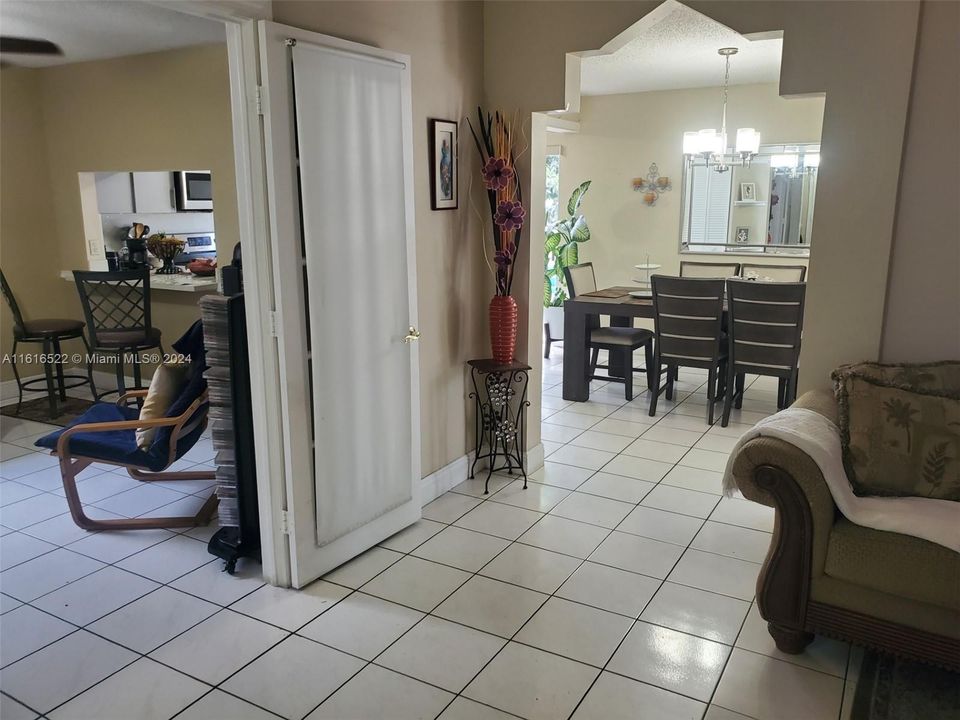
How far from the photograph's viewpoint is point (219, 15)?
230cm

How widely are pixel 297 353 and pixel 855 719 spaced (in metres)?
2.11

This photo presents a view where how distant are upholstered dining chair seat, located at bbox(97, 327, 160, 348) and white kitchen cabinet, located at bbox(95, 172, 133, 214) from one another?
70.8 inches

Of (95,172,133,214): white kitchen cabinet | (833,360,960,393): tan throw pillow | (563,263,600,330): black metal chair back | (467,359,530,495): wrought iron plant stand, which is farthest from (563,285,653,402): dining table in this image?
(95,172,133,214): white kitchen cabinet

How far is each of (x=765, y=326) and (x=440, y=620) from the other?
10.1 feet

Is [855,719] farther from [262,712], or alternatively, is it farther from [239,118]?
[239,118]

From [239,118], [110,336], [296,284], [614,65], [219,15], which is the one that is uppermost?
[614,65]

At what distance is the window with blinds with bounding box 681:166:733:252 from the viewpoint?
680cm

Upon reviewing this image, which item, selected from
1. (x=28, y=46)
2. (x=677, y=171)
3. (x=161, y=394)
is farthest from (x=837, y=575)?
(x=28, y=46)

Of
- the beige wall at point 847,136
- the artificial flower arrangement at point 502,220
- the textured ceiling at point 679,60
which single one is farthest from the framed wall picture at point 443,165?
the beige wall at point 847,136

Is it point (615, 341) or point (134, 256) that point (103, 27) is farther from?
point (615, 341)

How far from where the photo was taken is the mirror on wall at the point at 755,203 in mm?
6461

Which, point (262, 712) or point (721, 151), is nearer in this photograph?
point (262, 712)

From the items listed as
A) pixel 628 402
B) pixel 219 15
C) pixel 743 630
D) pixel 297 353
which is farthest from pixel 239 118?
pixel 628 402

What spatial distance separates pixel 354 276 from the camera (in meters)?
2.82
